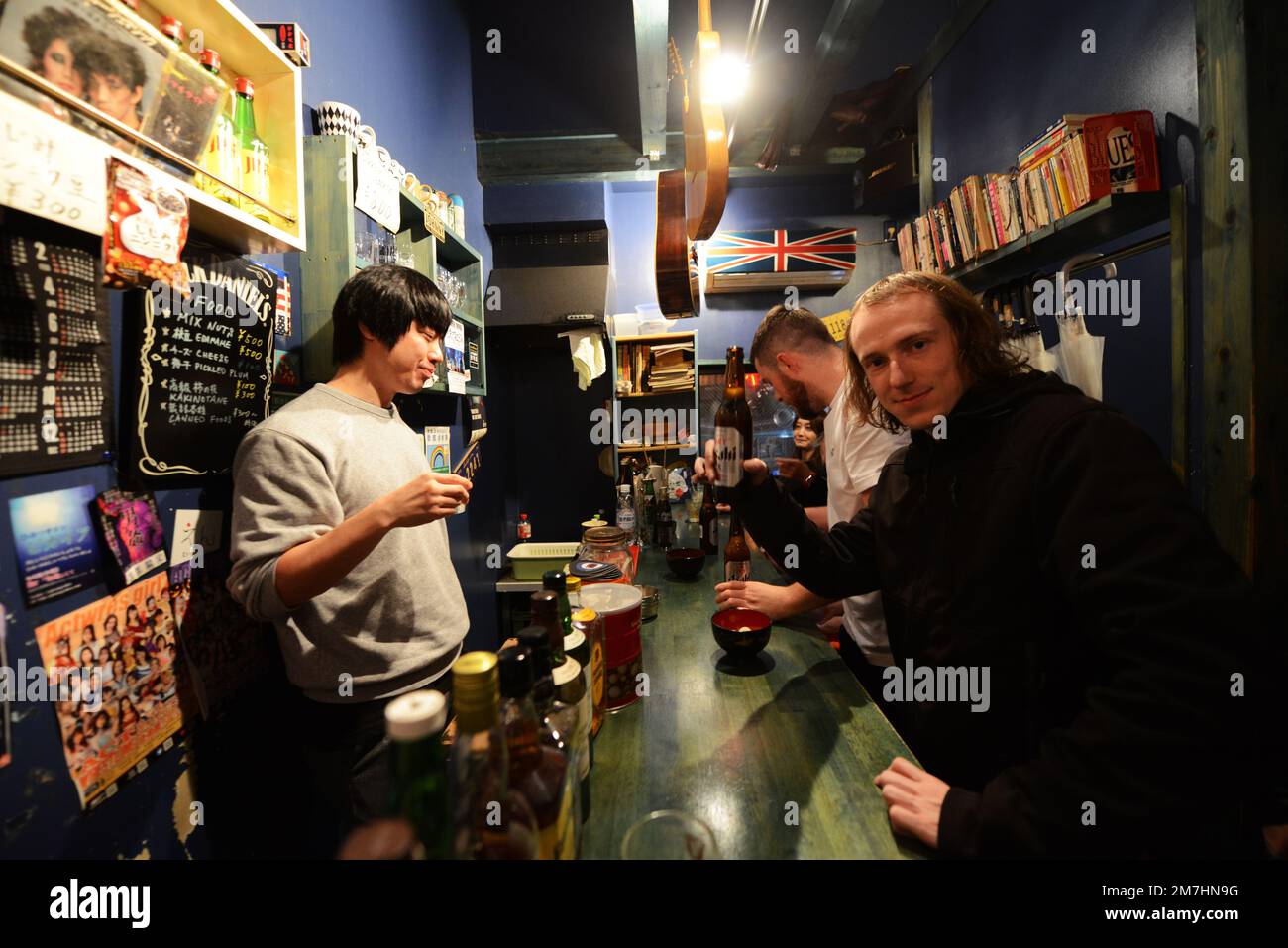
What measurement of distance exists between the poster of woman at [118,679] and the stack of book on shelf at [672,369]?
3.57 metres

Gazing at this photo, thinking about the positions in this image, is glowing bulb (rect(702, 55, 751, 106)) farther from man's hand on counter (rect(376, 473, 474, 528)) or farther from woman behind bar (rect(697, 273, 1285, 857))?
man's hand on counter (rect(376, 473, 474, 528))

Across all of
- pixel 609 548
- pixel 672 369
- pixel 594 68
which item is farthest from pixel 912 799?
pixel 594 68

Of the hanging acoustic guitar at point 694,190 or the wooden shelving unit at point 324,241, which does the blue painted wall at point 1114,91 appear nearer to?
the hanging acoustic guitar at point 694,190

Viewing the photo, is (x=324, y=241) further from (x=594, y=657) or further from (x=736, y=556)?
(x=736, y=556)

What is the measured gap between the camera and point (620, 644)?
1136mm

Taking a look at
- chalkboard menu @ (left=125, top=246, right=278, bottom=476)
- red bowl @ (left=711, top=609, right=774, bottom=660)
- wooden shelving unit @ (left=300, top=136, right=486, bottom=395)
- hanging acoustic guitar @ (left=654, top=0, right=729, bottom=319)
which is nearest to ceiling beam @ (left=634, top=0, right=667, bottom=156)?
hanging acoustic guitar @ (left=654, top=0, right=729, bottom=319)

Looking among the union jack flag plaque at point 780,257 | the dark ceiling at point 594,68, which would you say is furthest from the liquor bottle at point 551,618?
the union jack flag plaque at point 780,257

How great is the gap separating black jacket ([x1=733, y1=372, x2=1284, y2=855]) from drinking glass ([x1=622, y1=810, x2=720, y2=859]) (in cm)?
37

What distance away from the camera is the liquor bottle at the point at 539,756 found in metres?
0.63
